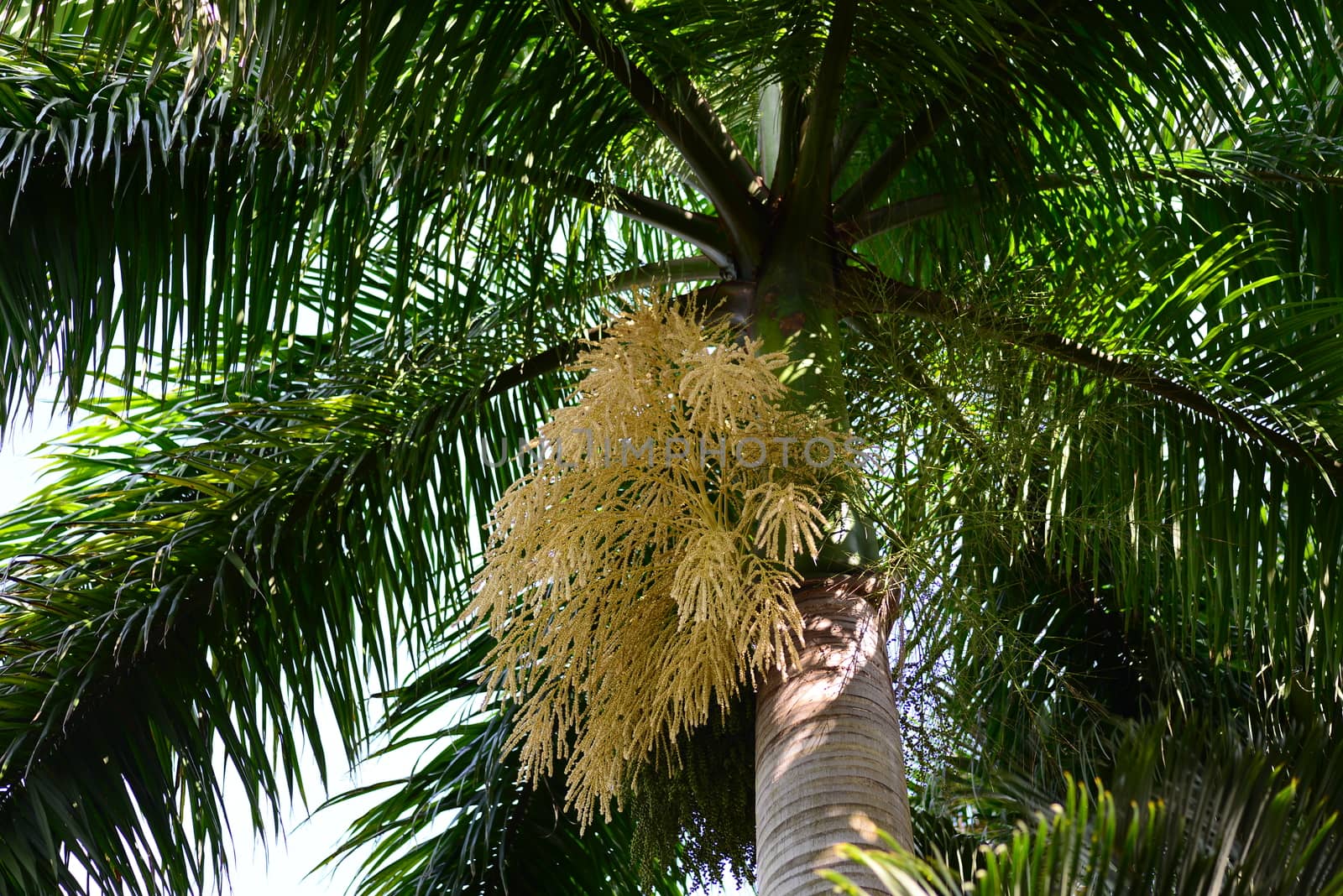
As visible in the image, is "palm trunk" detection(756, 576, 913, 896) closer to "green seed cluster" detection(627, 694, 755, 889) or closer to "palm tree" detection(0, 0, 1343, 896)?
"palm tree" detection(0, 0, 1343, 896)

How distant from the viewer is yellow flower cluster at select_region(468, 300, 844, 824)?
255cm

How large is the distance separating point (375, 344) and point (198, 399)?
0.64 metres

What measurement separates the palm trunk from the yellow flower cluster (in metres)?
0.08

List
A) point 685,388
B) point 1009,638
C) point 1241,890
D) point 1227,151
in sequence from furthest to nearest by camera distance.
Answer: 1. point 1227,151
2. point 1009,638
3. point 685,388
4. point 1241,890

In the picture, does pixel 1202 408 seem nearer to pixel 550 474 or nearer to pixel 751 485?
pixel 751 485

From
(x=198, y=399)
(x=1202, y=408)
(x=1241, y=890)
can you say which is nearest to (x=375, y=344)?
(x=198, y=399)

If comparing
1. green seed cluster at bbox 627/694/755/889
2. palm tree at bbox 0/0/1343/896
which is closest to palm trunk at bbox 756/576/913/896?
palm tree at bbox 0/0/1343/896

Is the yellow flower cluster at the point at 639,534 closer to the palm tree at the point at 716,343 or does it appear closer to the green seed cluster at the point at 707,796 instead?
the palm tree at the point at 716,343

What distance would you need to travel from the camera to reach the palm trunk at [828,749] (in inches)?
93.5

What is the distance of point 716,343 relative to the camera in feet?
9.68

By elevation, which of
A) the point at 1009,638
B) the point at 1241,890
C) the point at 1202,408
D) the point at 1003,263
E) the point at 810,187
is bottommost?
the point at 1241,890

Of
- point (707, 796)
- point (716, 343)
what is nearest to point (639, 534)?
point (716, 343)

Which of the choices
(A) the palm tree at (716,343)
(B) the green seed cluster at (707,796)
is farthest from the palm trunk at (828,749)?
(B) the green seed cluster at (707,796)

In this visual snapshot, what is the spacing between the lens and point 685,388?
101 inches
